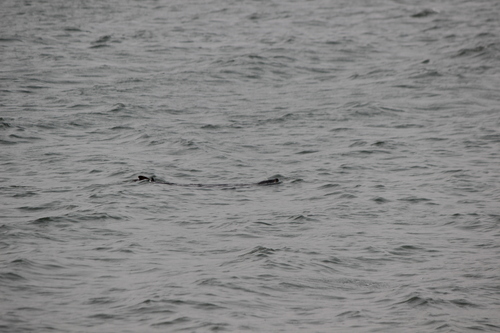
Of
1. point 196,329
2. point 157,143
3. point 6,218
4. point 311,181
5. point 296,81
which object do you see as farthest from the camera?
point 296,81

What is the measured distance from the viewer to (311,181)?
1786 cm

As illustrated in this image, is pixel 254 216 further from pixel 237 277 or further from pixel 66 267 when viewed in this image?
pixel 66 267

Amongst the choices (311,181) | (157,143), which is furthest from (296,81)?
(311,181)

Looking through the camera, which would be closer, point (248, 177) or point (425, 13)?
point (248, 177)

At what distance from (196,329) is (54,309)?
6.44 feet

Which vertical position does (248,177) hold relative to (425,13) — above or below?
above

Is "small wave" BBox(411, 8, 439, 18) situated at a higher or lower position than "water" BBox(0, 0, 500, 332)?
lower

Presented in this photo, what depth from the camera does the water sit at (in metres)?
12.0

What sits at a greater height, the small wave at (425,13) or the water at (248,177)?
the water at (248,177)

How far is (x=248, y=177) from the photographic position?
18047mm

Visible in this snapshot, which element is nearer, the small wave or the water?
the water

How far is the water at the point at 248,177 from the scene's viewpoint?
39.5 ft

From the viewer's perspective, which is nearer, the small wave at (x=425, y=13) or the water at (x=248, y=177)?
the water at (x=248, y=177)

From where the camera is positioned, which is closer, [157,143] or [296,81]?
[157,143]
